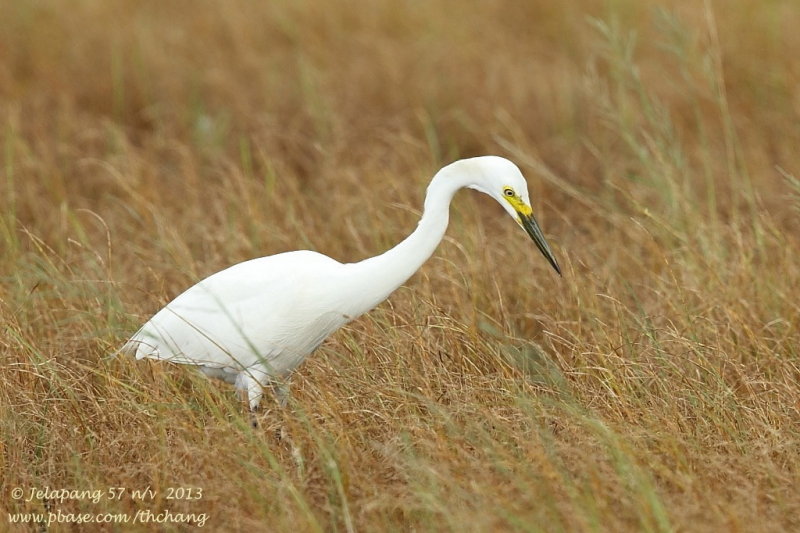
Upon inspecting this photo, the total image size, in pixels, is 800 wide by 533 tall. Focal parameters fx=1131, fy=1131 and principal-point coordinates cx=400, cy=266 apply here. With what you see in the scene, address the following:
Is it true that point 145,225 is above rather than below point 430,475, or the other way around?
above

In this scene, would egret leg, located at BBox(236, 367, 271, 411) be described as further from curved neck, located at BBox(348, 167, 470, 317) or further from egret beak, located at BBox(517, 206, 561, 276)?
egret beak, located at BBox(517, 206, 561, 276)

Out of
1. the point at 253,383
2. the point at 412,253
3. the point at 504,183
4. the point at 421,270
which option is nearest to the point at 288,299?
the point at 253,383

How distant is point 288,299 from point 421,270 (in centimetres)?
83

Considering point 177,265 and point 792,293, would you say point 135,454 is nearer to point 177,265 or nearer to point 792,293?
point 177,265

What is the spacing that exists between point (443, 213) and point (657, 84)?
3.83 m

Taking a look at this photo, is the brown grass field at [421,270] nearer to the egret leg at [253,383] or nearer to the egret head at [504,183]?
the egret leg at [253,383]

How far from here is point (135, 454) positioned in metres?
Result: 3.09

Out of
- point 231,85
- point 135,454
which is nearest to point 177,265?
point 135,454

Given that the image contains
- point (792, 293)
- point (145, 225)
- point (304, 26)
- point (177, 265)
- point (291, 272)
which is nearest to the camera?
point (291, 272)

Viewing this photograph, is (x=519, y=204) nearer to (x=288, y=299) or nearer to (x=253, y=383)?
(x=288, y=299)

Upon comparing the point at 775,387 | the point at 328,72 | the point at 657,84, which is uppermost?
the point at 328,72

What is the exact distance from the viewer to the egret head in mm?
3051

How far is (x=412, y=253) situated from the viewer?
125 inches

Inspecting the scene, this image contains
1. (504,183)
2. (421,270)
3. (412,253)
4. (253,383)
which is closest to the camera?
(504,183)
